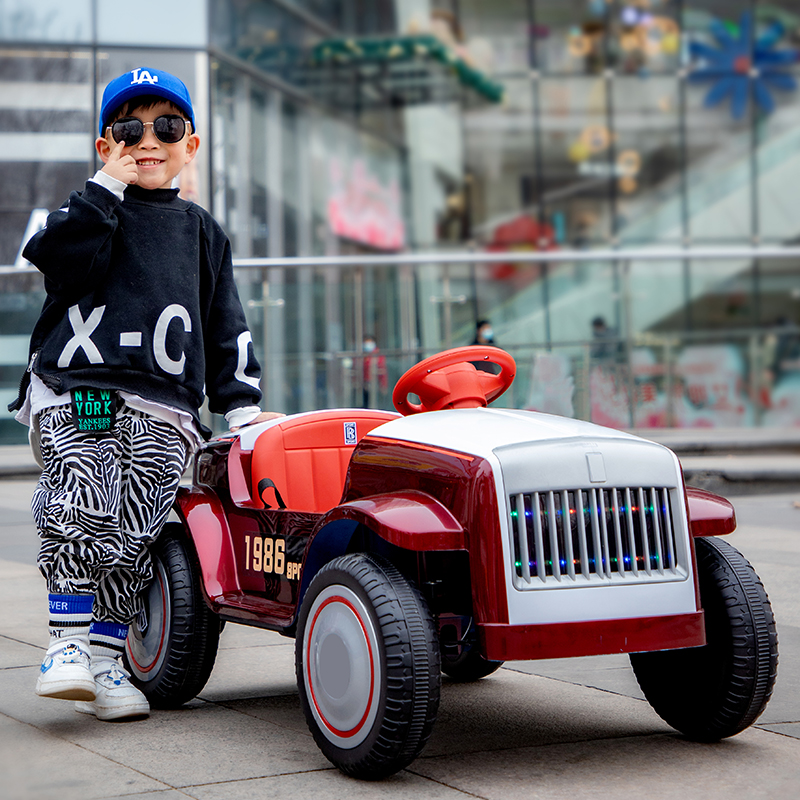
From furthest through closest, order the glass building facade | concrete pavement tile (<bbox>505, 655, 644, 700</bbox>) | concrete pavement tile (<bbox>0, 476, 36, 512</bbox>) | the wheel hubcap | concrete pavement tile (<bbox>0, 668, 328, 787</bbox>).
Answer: the glass building facade → concrete pavement tile (<bbox>0, 476, 36, 512</bbox>) → concrete pavement tile (<bbox>505, 655, 644, 700</bbox>) → concrete pavement tile (<bbox>0, 668, 328, 787</bbox>) → the wheel hubcap

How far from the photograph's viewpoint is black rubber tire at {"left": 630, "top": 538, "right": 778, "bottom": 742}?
315cm

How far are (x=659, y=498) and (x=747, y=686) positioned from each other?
55cm

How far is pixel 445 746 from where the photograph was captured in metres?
3.33

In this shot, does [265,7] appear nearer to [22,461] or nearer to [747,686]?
[22,461]

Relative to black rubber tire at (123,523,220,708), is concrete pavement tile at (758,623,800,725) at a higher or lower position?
lower

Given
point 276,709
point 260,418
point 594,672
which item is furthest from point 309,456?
point 594,672

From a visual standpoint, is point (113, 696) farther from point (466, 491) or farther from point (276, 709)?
point (466, 491)

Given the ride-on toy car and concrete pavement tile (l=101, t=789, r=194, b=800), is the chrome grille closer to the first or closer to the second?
the ride-on toy car

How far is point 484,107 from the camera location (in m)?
22.9

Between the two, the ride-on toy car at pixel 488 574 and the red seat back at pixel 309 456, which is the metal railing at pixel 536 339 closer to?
the red seat back at pixel 309 456

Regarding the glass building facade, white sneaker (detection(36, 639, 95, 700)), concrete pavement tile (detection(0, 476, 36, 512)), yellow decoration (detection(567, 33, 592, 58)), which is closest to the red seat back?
white sneaker (detection(36, 639, 95, 700))

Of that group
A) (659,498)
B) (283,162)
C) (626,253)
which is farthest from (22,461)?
(659,498)

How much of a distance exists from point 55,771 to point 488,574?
1198 mm

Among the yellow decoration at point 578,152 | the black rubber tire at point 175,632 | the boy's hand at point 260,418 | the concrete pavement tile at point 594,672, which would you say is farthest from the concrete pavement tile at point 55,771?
the yellow decoration at point 578,152
